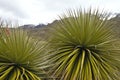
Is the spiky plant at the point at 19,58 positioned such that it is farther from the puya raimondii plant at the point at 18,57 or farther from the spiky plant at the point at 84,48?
the spiky plant at the point at 84,48

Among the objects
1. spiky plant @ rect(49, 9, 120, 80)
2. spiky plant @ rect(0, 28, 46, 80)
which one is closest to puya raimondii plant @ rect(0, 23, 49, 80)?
spiky plant @ rect(0, 28, 46, 80)

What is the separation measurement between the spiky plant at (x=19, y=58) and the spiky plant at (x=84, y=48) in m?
0.48

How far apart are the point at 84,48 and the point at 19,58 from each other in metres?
1.64

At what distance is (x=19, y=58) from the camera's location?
6379 millimetres

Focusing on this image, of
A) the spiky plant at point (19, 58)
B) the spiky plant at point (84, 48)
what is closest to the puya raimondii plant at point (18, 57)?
the spiky plant at point (19, 58)

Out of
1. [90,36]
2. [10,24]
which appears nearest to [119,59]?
[90,36]

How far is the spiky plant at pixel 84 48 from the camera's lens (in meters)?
6.67

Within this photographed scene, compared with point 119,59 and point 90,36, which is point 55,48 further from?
point 119,59

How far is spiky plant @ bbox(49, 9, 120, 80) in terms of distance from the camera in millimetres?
6666

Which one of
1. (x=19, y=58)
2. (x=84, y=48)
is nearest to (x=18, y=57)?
(x=19, y=58)

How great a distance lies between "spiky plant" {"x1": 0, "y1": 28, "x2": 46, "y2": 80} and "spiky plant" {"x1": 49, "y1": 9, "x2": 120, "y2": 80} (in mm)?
480

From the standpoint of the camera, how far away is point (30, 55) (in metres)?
6.47

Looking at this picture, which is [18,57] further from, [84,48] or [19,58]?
[84,48]

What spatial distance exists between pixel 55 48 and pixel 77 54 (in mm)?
629
